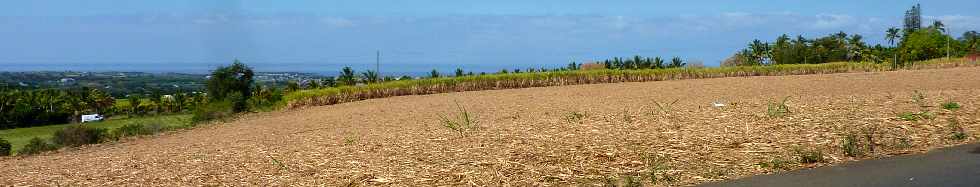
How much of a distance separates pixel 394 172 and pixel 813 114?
5.54m

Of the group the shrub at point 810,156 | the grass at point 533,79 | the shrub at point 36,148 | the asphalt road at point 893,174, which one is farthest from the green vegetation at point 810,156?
the grass at point 533,79

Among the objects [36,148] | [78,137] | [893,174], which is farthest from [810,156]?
[78,137]

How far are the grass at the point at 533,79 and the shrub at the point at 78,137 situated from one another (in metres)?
12.1

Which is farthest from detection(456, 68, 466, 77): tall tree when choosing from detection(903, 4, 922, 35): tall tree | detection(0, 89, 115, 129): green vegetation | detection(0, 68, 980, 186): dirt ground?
detection(903, 4, 922, 35): tall tree

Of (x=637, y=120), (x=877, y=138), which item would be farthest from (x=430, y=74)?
(x=877, y=138)

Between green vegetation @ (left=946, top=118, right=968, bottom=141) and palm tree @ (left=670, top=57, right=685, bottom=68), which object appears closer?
green vegetation @ (left=946, top=118, right=968, bottom=141)

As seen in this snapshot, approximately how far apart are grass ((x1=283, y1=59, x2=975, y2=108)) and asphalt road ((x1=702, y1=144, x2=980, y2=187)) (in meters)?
27.1

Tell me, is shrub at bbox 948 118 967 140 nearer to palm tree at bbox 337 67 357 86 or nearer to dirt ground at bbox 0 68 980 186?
dirt ground at bbox 0 68 980 186

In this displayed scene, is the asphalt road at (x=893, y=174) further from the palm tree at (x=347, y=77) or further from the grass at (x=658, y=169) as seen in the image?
the palm tree at (x=347, y=77)

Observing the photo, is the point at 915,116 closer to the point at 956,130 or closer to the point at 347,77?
the point at 956,130

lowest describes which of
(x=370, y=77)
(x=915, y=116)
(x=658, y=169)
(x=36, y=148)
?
(x=36, y=148)

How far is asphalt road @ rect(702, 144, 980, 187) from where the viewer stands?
557 cm

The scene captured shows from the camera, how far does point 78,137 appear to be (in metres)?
18.4

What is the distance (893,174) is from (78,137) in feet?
58.0
